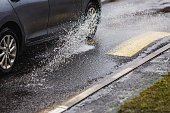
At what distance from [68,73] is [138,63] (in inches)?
48.4

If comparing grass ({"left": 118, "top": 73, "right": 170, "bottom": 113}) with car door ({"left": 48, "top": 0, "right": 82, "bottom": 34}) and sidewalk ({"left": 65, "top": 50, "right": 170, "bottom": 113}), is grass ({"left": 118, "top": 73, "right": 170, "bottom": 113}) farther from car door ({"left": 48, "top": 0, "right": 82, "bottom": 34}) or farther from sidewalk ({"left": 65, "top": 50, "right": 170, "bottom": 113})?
car door ({"left": 48, "top": 0, "right": 82, "bottom": 34})

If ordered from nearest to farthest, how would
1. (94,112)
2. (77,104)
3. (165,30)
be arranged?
(94,112)
(77,104)
(165,30)

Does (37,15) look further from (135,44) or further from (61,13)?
(135,44)

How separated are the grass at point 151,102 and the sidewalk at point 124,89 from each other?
0.15 meters

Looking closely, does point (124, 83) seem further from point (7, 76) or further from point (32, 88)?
point (7, 76)

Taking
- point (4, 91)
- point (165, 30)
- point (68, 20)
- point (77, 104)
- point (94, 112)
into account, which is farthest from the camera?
point (165, 30)

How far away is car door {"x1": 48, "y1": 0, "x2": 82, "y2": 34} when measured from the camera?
781cm

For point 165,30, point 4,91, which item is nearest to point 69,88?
point 4,91

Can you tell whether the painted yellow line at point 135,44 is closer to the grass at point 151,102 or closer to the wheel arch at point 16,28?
the wheel arch at point 16,28

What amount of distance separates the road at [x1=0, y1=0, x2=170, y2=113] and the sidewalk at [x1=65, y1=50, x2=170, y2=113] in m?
0.41

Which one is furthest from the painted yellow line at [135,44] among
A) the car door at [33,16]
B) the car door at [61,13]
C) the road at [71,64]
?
the car door at [33,16]

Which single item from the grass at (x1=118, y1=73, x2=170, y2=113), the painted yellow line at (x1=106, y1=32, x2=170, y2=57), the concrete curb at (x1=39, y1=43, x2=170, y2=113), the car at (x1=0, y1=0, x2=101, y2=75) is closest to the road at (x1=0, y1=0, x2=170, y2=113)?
the painted yellow line at (x1=106, y1=32, x2=170, y2=57)

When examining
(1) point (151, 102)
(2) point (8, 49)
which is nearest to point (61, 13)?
(2) point (8, 49)

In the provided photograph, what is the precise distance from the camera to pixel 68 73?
7094 millimetres
